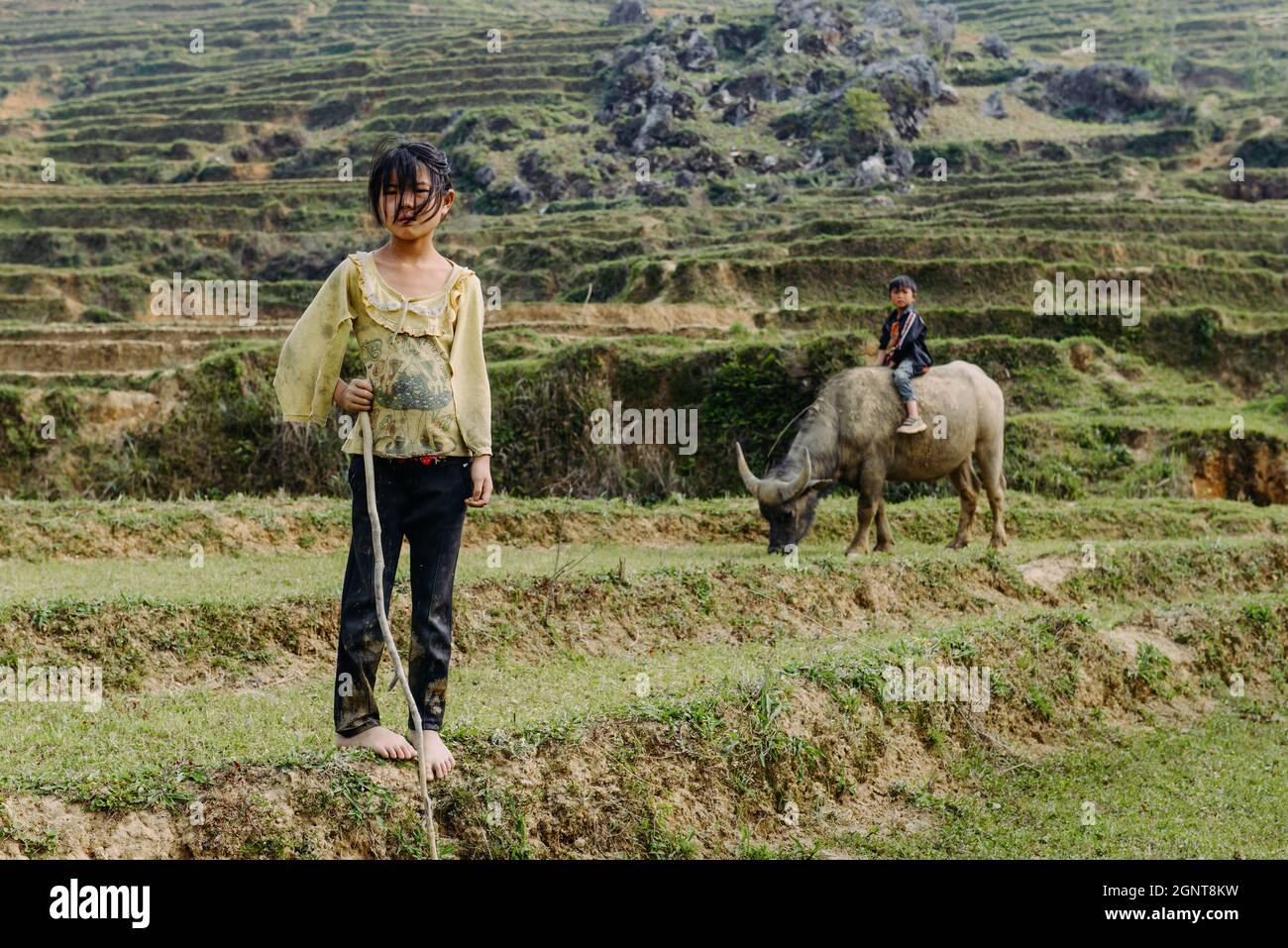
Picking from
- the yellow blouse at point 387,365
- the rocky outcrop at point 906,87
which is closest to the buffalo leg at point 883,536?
the yellow blouse at point 387,365

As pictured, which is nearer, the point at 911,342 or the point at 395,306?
the point at 395,306

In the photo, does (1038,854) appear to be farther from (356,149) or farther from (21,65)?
(21,65)

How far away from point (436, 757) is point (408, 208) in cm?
215

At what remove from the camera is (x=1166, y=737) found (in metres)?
8.51

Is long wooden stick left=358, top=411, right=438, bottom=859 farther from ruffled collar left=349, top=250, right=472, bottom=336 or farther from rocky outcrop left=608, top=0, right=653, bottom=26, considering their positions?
rocky outcrop left=608, top=0, right=653, bottom=26

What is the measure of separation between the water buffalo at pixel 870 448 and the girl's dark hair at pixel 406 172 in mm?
7108

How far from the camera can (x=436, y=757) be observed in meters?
5.00

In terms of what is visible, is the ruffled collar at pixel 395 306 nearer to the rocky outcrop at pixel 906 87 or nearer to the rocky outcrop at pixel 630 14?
the rocky outcrop at pixel 906 87

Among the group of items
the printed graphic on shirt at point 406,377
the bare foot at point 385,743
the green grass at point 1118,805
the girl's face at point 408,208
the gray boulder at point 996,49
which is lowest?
the green grass at point 1118,805

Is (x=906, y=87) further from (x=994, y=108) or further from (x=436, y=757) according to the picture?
(x=436, y=757)

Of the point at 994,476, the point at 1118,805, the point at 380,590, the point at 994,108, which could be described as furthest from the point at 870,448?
the point at 994,108

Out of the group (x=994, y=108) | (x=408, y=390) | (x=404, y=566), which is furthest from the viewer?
(x=994, y=108)

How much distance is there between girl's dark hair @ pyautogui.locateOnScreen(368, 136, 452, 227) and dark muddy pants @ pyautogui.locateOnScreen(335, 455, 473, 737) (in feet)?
3.13

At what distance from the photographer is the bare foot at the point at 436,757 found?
4988mm
